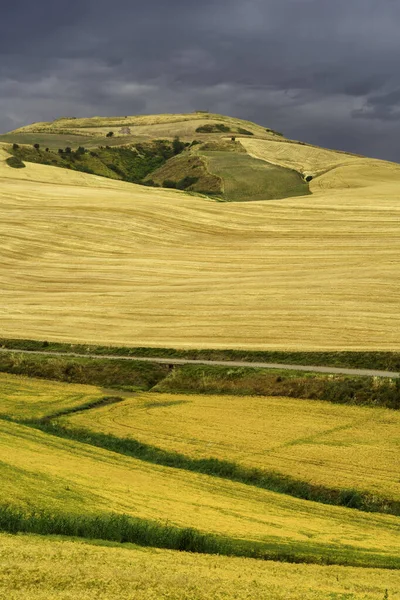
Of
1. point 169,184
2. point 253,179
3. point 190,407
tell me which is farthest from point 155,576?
point 169,184

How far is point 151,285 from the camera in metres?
67.9

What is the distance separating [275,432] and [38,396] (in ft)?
51.4

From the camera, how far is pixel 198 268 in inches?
2864

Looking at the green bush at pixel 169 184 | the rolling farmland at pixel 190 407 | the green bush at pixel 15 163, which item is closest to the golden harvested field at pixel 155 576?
the rolling farmland at pixel 190 407

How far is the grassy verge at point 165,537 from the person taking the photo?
21.8 metres

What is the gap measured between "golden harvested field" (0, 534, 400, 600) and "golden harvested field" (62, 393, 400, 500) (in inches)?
451

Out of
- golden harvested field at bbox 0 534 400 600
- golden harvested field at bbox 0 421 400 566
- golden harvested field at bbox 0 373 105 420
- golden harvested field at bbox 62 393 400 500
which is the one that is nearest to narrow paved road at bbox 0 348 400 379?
golden harvested field at bbox 0 373 105 420

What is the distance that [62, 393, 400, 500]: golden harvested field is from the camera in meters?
34.0

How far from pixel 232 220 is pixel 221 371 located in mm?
41162

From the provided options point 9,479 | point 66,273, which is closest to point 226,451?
point 9,479

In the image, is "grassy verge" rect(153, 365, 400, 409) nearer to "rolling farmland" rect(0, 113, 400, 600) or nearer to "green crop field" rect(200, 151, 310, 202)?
"rolling farmland" rect(0, 113, 400, 600)

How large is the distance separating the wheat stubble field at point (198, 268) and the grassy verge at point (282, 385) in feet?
13.1

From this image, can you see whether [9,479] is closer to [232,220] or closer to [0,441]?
[0,441]

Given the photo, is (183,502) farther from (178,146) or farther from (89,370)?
(178,146)
